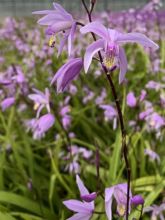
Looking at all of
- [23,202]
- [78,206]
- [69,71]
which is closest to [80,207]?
[78,206]

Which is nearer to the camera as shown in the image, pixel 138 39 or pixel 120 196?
pixel 138 39

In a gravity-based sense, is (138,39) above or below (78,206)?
above

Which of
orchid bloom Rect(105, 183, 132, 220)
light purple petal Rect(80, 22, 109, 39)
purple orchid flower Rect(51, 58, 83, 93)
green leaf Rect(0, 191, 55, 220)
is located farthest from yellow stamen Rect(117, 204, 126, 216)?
green leaf Rect(0, 191, 55, 220)

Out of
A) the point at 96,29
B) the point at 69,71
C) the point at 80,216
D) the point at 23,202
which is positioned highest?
the point at 96,29

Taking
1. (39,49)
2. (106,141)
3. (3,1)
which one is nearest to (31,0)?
(3,1)

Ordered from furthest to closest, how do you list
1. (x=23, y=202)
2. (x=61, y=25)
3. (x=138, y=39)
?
(x=23, y=202)
(x=61, y=25)
(x=138, y=39)

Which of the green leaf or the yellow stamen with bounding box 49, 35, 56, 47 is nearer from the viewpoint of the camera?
the yellow stamen with bounding box 49, 35, 56, 47

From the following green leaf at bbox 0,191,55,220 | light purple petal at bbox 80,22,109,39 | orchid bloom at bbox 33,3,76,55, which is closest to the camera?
light purple petal at bbox 80,22,109,39

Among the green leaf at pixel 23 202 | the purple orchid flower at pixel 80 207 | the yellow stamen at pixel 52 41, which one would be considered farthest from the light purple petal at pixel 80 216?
the green leaf at pixel 23 202

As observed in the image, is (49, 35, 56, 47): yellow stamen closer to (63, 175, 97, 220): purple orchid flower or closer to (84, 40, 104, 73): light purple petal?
(84, 40, 104, 73): light purple petal

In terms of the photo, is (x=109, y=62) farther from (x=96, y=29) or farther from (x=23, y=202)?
(x=23, y=202)
